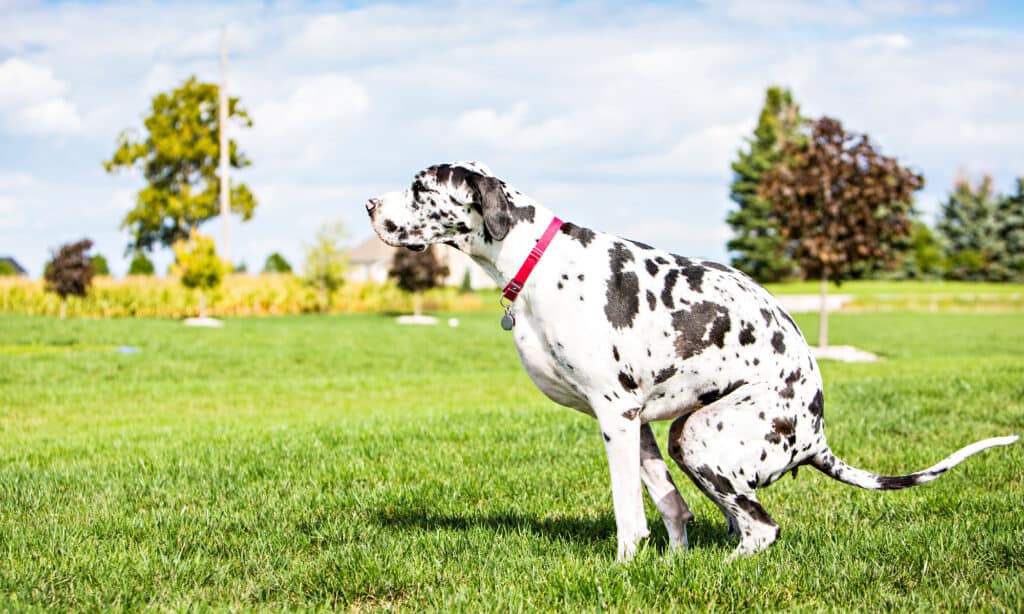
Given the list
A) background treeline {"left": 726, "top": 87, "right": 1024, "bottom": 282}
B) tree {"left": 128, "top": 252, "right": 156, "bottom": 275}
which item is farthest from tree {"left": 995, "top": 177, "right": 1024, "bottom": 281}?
tree {"left": 128, "top": 252, "right": 156, "bottom": 275}

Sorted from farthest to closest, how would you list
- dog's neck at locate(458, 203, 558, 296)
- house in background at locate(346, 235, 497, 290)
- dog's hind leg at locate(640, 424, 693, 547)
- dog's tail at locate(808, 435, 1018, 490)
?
house in background at locate(346, 235, 497, 290), dog's hind leg at locate(640, 424, 693, 547), dog's tail at locate(808, 435, 1018, 490), dog's neck at locate(458, 203, 558, 296)

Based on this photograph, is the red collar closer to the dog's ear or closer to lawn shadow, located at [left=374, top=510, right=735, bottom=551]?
the dog's ear

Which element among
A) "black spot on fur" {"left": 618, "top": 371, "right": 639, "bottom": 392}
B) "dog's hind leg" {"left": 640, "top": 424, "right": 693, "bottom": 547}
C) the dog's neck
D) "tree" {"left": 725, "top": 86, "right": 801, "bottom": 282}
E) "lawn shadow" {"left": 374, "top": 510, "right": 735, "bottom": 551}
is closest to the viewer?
"black spot on fur" {"left": 618, "top": 371, "right": 639, "bottom": 392}

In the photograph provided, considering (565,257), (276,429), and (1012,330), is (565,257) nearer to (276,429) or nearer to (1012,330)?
(276,429)

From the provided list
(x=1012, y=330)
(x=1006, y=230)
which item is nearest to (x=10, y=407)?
(x=1012, y=330)

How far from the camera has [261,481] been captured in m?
6.92

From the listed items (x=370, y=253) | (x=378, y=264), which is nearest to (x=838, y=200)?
(x=378, y=264)

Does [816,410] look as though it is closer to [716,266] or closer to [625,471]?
[716,266]

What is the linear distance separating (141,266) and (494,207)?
5197 cm

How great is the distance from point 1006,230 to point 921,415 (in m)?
70.3

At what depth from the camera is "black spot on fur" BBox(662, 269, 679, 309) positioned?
456 centimetres

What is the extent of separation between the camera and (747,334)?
4.57 m

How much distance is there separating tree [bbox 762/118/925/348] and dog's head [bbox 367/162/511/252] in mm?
20027

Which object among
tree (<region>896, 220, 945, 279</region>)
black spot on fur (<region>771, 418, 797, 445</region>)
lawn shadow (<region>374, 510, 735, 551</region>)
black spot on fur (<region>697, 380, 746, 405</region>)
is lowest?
lawn shadow (<region>374, 510, 735, 551</region>)
